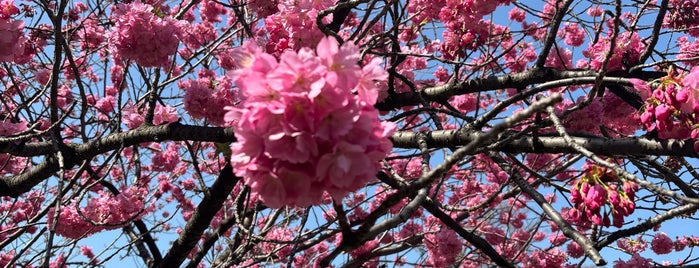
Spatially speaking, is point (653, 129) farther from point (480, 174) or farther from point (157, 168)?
point (157, 168)

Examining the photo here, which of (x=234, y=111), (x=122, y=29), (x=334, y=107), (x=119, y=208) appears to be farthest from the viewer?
(x=119, y=208)

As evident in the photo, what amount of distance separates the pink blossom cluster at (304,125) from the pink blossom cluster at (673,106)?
1.43 meters

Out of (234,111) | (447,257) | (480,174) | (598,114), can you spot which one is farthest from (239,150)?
(480,174)

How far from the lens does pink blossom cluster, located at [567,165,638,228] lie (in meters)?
1.98

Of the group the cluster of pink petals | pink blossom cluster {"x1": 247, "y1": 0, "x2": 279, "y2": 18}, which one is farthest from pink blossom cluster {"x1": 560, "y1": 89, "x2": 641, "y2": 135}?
the cluster of pink petals

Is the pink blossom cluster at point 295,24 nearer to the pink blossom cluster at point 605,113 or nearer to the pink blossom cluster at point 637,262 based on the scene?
the pink blossom cluster at point 605,113

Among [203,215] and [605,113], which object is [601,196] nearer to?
[605,113]

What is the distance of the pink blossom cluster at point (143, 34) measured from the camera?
10.0 ft

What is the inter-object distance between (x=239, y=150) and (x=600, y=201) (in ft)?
4.74

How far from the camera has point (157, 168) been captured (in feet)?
23.4

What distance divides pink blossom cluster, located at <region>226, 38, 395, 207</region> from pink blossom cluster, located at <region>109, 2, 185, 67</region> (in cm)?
208

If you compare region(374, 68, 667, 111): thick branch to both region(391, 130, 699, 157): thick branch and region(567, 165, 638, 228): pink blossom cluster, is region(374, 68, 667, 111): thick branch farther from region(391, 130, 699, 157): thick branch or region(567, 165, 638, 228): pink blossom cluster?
region(567, 165, 638, 228): pink blossom cluster

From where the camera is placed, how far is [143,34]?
3.10 metres

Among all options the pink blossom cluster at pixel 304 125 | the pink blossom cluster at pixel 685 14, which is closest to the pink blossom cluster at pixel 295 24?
the pink blossom cluster at pixel 304 125
